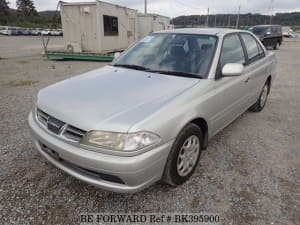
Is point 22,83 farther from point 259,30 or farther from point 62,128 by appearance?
point 259,30

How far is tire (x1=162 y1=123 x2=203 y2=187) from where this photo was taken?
203 centimetres

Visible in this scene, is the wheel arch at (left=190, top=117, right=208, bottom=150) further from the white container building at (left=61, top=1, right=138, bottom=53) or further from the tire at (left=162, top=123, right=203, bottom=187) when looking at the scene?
the white container building at (left=61, top=1, right=138, bottom=53)

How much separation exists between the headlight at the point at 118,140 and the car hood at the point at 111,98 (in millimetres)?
49

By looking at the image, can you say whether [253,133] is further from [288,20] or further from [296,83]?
[288,20]

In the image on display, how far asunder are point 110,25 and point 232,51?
10227 mm

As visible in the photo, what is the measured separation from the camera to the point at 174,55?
2791 millimetres

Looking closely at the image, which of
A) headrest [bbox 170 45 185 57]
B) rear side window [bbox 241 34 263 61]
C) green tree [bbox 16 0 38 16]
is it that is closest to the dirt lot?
rear side window [bbox 241 34 263 61]

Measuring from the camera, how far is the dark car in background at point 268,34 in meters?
15.8

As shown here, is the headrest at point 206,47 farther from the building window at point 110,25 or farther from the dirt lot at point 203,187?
the building window at point 110,25

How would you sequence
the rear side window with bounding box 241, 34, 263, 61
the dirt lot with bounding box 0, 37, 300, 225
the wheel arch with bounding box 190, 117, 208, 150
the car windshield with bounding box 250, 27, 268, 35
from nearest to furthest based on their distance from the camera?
1. the dirt lot with bounding box 0, 37, 300, 225
2. the wheel arch with bounding box 190, 117, 208, 150
3. the rear side window with bounding box 241, 34, 263, 61
4. the car windshield with bounding box 250, 27, 268, 35

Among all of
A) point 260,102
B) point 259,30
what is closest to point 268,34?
point 259,30

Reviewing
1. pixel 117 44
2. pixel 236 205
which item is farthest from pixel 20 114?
pixel 117 44

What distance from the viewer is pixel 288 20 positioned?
68625 mm

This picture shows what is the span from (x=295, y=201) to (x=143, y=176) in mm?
1549
